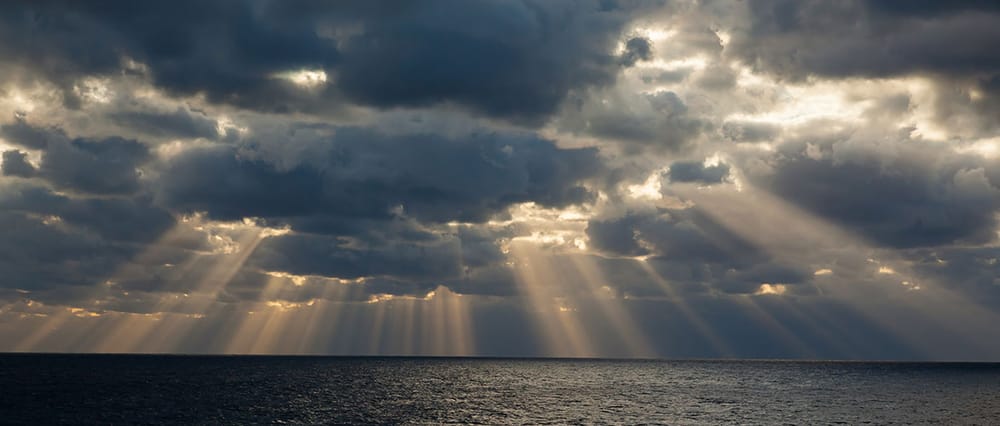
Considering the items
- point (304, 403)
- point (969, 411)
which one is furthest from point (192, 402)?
point (969, 411)

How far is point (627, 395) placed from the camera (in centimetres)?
15800

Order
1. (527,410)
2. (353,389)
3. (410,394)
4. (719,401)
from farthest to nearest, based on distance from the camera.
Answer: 1. (353,389)
2. (410,394)
3. (719,401)
4. (527,410)

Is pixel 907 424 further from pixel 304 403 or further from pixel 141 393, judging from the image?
pixel 141 393

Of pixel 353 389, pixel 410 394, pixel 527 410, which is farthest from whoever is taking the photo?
pixel 353 389

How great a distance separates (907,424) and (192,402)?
10191 cm

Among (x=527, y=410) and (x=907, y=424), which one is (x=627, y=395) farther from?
(x=907, y=424)

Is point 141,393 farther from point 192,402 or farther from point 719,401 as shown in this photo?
point 719,401

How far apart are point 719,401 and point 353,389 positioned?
74.1 meters

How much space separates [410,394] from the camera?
157m

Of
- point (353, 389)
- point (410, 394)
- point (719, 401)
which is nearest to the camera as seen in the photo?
point (719, 401)

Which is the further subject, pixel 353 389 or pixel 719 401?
pixel 353 389

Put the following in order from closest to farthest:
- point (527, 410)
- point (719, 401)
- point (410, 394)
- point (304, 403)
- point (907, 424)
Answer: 1. point (907, 424)
2. point (527, 410)
3. point (304, 403)
4. point (719, 401)
5. point (410, 394)

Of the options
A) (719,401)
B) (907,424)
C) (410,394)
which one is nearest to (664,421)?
(907,424)

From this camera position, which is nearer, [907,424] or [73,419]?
[73,419]
